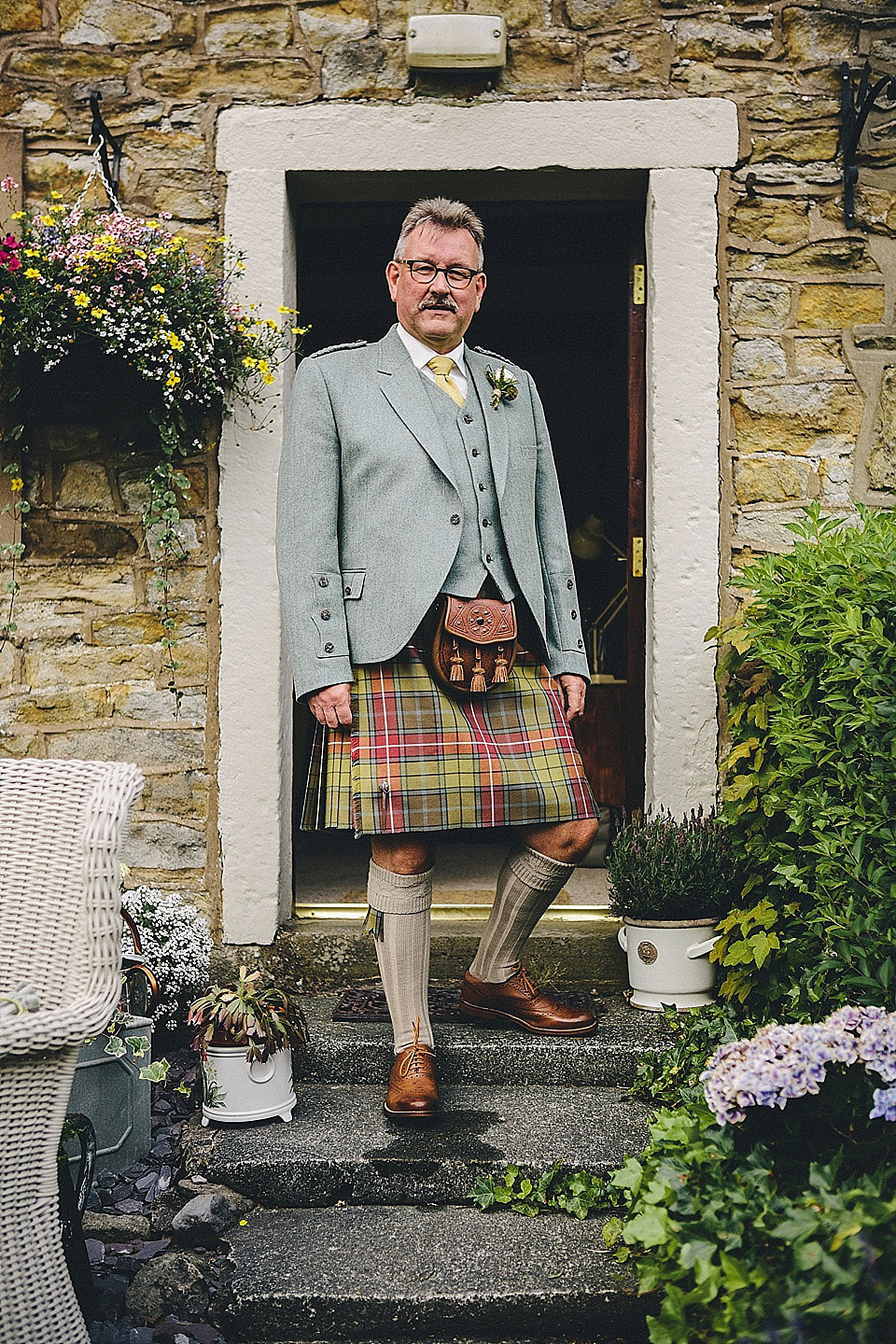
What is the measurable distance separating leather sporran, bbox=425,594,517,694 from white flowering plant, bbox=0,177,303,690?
3.65 ft

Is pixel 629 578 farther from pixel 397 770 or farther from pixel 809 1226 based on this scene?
pixel 809 1226

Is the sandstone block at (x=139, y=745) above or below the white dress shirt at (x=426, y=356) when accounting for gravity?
below

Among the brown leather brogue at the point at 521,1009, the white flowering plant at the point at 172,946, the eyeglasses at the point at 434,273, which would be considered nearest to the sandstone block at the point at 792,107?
the eyeglasses at the point at 434,273

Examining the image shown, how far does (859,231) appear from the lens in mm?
3559

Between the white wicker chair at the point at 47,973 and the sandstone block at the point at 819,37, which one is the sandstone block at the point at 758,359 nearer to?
the sandstone block at the point at 819,37

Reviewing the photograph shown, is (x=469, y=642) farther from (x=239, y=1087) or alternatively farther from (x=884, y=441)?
(x=884, y=441)

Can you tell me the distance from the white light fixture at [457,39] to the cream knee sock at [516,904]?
2.33 meters

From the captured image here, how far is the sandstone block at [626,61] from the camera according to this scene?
3.59 metres

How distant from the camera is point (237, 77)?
3.62 metres

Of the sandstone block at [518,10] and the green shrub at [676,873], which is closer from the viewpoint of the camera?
the green shrub at [676,873]

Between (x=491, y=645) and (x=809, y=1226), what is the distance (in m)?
1.49

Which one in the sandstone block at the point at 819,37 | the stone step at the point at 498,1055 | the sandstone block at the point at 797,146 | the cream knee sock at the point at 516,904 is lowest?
the stone step at the point at 498,1055

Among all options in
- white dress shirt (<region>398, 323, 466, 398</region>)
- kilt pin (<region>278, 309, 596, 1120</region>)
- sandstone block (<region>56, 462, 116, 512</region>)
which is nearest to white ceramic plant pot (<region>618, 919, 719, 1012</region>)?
kilt pin (<region>278, 309, 596, 1120</region>)

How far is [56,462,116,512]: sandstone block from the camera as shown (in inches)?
143
